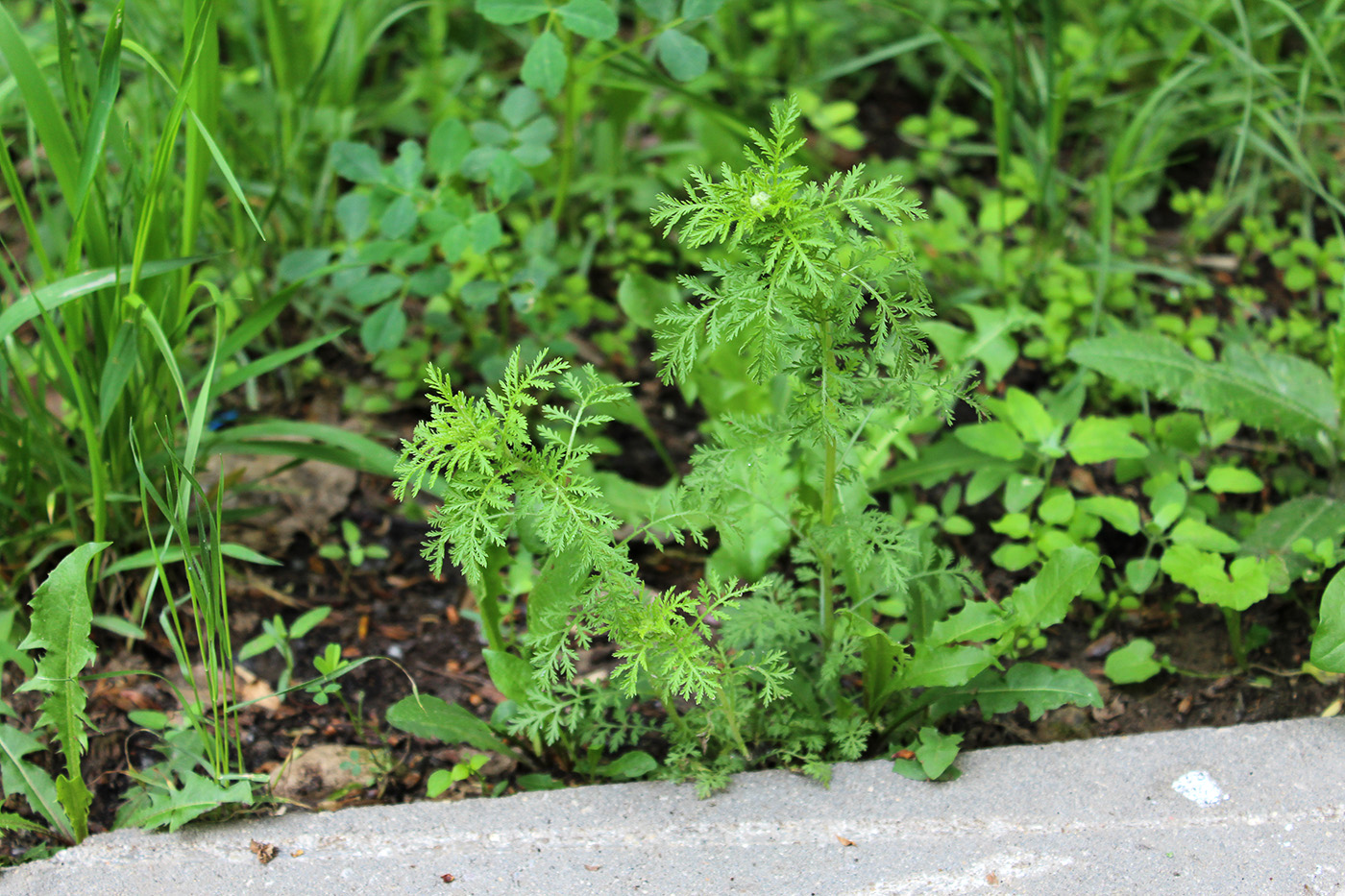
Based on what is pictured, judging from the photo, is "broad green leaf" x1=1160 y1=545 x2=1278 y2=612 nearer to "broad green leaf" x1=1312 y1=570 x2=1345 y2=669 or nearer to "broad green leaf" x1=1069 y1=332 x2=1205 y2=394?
"broad green leaf" x1=1312 y1=570 x2=1345 y2=669

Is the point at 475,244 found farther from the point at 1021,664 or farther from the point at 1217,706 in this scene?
the point at 1217,706

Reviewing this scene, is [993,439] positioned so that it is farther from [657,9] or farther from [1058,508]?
[657,9]

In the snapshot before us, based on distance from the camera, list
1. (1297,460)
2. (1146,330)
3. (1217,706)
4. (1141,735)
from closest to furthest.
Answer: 1. (1141,735)
2. (1217,706)
3. (1297,460)
4. (1146,330)

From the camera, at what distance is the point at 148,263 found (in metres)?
1.85

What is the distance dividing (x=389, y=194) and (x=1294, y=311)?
91.7 inches

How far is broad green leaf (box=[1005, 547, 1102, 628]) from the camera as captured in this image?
1.74 metres

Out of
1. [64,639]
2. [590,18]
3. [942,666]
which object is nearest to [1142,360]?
[942,666]

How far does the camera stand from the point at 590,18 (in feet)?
7.46

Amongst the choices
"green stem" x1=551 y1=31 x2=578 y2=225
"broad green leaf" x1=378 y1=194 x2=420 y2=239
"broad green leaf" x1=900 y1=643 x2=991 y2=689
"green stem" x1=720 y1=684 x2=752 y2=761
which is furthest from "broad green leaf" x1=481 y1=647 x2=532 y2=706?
"green stem" x1=551 y1=31 x2=578 y2=225

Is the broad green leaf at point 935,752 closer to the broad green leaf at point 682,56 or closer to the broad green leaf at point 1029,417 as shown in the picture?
the broad green leaf at point 1029,417

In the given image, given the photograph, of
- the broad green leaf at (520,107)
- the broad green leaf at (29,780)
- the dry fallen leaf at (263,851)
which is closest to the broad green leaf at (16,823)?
the broad green leaf at (29,780)

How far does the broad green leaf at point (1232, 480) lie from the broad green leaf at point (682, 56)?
55.8 inches

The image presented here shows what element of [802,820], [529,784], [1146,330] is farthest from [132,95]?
[1146,330]

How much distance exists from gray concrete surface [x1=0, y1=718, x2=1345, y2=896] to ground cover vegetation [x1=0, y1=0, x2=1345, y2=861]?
0.08 m
